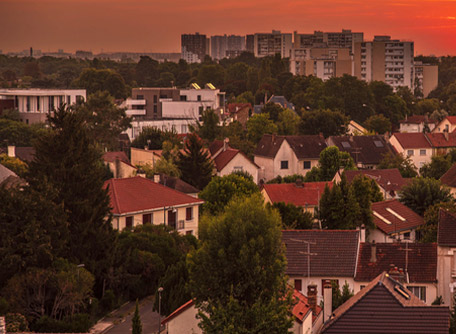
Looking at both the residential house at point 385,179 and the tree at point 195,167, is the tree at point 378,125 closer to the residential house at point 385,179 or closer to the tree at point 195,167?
the residential house at point 385,179

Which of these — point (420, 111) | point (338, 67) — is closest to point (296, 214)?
point (420, 111)

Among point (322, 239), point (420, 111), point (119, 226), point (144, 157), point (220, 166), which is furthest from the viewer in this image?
point (420, 111)

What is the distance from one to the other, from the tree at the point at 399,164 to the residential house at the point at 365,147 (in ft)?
5.16

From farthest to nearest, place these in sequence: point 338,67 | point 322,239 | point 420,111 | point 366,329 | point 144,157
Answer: point 338,67
point 420,111
point 144,157
point 322,239
point 366,329

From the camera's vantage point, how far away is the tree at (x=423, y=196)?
2201 inches

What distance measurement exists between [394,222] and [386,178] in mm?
16441

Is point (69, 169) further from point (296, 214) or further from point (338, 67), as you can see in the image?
point (338, 67)

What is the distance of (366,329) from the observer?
26156 millimetres

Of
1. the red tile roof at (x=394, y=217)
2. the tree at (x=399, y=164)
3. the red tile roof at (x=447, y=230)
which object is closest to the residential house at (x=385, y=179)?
the red tile roof at (x=394, y=217)

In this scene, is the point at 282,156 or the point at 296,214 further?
the point at 282,156

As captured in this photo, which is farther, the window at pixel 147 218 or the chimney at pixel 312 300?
the window at pixel 147 218

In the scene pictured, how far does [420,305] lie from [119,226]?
26080 mm

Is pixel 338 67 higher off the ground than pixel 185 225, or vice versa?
pixel 338 67

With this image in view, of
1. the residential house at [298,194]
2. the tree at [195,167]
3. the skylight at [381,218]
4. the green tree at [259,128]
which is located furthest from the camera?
the green tree at [259,128]
